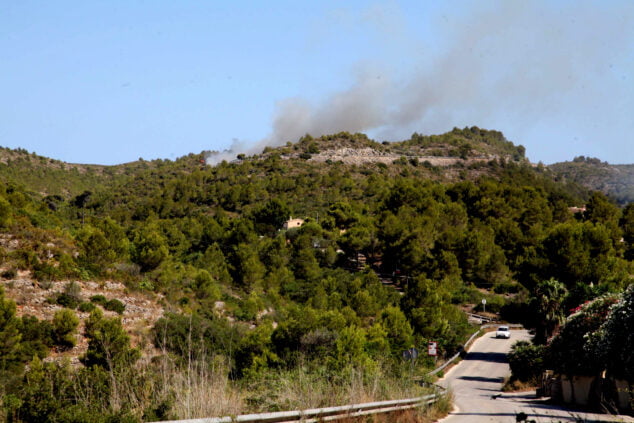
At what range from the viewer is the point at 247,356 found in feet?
118

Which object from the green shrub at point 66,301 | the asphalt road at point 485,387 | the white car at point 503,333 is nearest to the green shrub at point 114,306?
the green shrub at point 66,301

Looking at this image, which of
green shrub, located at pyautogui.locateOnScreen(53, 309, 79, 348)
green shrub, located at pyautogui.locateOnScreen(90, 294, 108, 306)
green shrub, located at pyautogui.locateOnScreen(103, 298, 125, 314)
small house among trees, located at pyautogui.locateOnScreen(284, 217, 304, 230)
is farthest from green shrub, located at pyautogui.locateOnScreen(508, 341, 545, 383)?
small house among trees, located at pyautogui.locateOnScreen(284, 217, 304, 230)

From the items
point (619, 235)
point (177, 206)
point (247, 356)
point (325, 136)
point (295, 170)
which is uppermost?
point (325, 136)

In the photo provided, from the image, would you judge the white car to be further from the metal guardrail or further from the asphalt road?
the metal guardrail

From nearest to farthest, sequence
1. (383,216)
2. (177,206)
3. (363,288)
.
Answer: (363,288) → (383,216) → (177,206)

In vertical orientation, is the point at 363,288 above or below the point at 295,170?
below

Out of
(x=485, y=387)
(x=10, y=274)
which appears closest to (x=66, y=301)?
(x=10, y=274)

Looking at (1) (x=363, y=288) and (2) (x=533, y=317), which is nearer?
(2) (x=533, y=317)

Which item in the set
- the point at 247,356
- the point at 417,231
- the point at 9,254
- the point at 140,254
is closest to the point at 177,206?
the point at 417,231

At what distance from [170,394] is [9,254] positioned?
39.8 m

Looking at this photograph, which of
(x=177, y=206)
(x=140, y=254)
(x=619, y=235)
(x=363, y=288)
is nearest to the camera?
(x=140, y=254)

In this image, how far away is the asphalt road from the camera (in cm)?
1547

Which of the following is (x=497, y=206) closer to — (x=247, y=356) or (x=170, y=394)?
(x=247, y=356)

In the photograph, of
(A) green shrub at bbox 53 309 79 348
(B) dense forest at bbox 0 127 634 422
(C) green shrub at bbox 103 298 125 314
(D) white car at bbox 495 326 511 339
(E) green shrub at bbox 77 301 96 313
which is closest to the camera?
(B) dense forest at bbox 0 127 634 422
